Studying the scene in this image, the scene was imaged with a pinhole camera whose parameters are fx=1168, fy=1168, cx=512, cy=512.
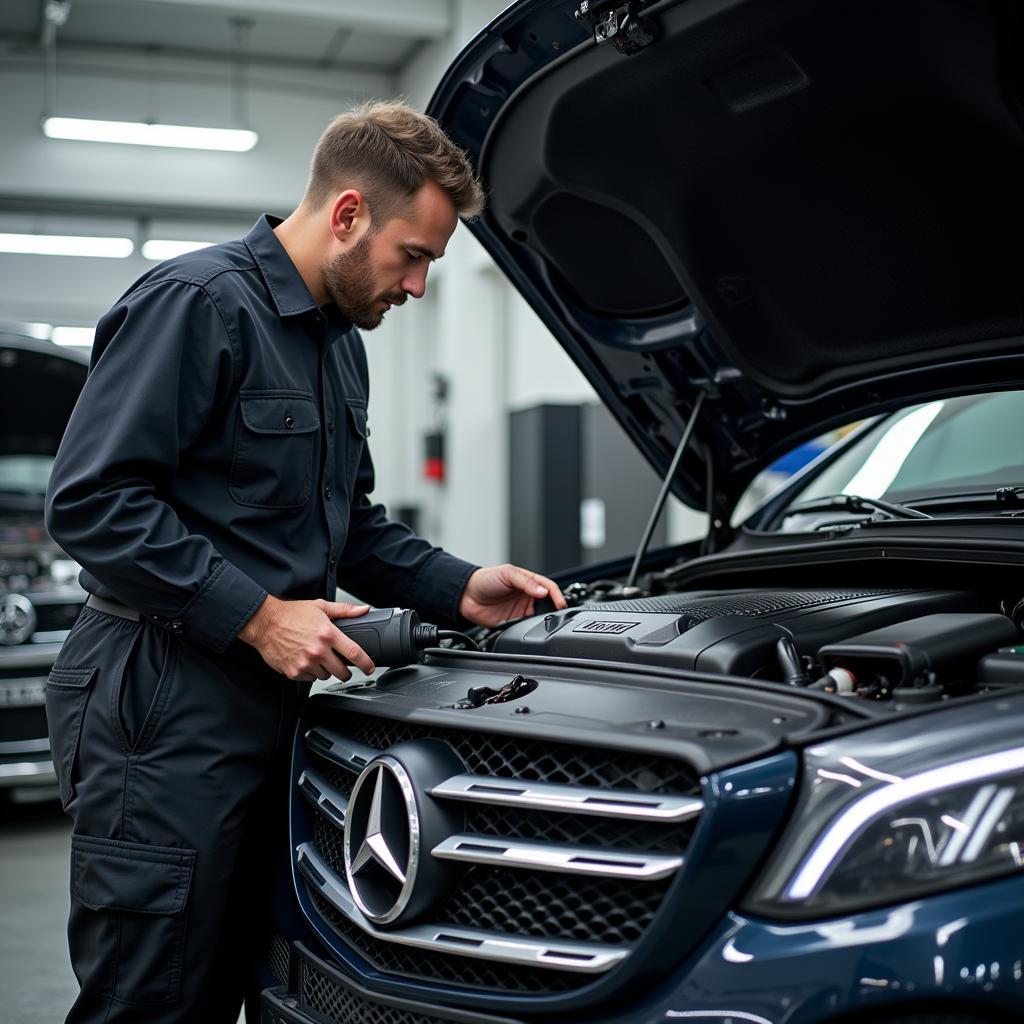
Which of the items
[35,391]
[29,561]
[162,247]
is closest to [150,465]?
[29,561]

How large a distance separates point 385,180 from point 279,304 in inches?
8.9

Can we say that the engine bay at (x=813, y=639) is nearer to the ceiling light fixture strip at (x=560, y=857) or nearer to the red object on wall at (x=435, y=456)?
the ceiling light fixture strip at (x=560, y=857)

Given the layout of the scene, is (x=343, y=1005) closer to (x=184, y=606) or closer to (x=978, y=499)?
(x=184, y=606)

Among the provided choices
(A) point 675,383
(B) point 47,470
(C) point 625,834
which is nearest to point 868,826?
(C) point 625,834

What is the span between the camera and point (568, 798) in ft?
3.68

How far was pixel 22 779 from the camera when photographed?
385 cm

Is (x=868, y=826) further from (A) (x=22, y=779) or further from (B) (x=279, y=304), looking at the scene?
(A) (x=22, y=779)

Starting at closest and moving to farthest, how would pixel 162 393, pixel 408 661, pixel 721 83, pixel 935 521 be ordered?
pixel 162 393, pixel 408 661, pixel 721 83, pixel 935 521

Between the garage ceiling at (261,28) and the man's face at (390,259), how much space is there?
741cm

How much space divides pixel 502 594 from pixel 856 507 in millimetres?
692

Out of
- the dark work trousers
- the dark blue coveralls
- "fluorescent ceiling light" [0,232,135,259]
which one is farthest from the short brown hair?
"fluorescent ceiling light" [0,232,135,259]

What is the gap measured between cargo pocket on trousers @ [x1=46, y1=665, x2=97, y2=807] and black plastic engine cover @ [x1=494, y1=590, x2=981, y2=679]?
581mm

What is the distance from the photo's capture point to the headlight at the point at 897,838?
3.25ft

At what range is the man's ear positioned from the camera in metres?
1.62
